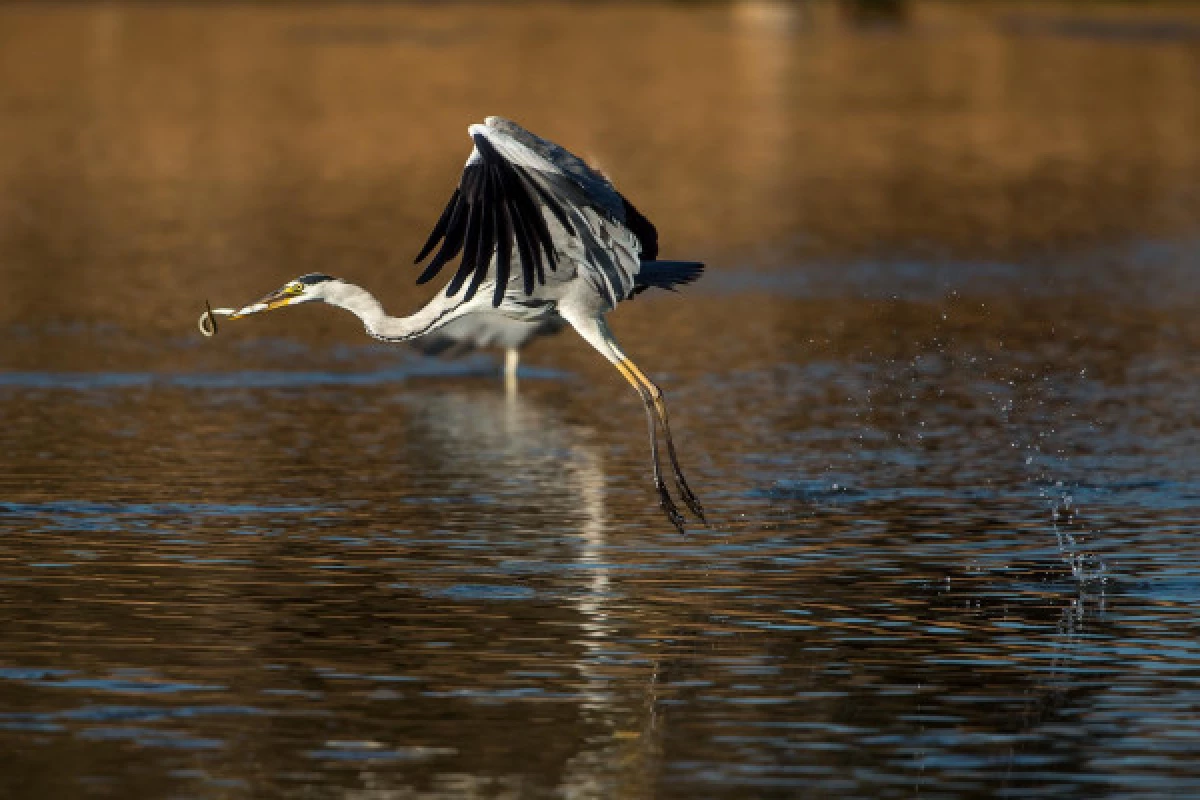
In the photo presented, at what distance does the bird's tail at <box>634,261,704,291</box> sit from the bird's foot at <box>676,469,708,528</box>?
1145 millimetres

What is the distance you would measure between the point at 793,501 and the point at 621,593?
2.96 meters

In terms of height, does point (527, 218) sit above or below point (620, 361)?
above

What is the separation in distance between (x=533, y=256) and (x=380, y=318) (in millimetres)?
1105

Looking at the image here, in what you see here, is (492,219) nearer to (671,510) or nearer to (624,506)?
(671,510)

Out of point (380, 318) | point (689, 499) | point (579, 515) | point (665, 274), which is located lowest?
point (579, 515)

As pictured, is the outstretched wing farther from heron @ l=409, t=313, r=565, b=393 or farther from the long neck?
heron @ l=409, t=313, r=565, b=393

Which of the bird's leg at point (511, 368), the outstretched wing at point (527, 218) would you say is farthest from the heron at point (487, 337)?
the outstretched wing at point (527, 218)

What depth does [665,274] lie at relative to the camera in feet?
51.1

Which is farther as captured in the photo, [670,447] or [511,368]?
[511,368]

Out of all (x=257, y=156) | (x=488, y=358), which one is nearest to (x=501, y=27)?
(x=257, y=156)

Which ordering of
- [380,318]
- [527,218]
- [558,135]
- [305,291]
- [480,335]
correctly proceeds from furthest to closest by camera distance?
[558,135], [480,335], [380,318], [305,291], [527,218]

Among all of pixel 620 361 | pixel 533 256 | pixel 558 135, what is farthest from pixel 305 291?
pixel 558 135

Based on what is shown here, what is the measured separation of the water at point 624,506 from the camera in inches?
406

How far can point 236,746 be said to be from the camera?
1012cm
